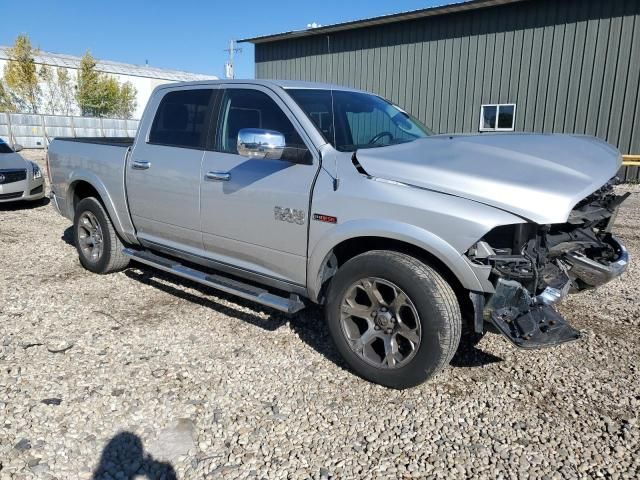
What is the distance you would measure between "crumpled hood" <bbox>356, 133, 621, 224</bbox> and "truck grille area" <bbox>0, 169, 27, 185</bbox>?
26.3 feet

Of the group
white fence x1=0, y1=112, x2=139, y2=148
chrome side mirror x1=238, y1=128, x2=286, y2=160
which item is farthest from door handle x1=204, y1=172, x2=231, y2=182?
white fence x1=0, y1=112, x2=139, y2=148

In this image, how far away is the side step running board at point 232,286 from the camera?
356cm

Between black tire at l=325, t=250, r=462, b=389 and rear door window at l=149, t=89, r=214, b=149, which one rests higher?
rear door window at l=149, t=89, r=214, b=149

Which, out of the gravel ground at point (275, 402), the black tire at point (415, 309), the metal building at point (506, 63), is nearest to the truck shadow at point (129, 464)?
the gravel ground at point (275, 402)

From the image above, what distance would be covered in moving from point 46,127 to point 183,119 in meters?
24.9

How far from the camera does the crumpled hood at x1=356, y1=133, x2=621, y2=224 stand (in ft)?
8.80

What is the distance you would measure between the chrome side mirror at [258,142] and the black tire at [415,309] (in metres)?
0.89

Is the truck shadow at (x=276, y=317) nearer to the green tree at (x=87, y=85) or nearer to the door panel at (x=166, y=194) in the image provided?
the door panel at (x=166, y=194)

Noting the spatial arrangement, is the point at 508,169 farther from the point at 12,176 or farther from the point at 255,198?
the point at 12,176

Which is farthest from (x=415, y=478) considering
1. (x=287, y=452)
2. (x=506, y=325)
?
(x=506, y=325)

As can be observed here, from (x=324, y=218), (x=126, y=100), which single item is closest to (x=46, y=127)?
(x=126, y=100)

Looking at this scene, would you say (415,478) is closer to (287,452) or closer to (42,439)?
(287,452)

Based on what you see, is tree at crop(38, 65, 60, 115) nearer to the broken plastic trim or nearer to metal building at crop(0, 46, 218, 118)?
metal building at crop(0, 46, 218, 118)

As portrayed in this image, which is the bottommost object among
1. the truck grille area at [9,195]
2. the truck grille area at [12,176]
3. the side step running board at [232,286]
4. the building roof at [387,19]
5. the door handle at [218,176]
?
the truck grille area at [9,195]
